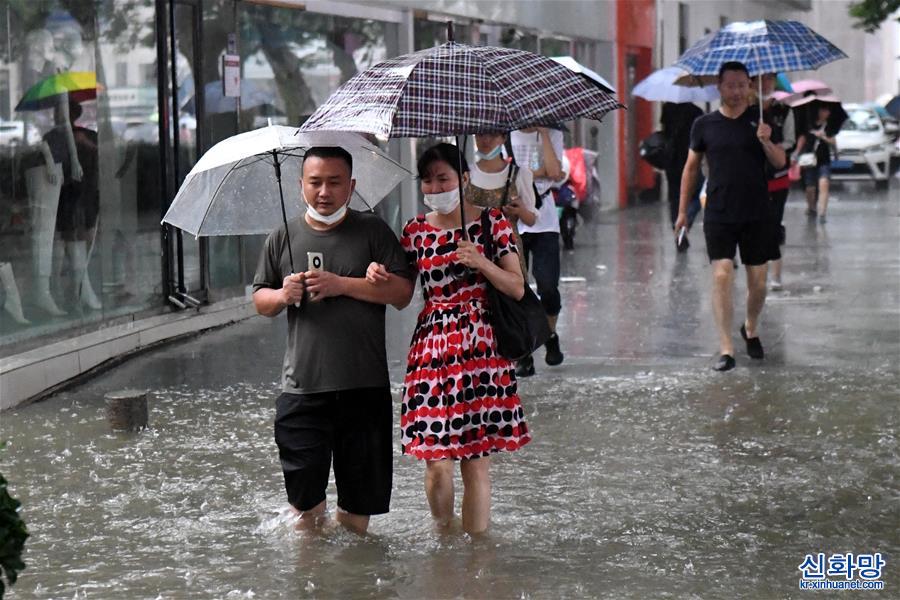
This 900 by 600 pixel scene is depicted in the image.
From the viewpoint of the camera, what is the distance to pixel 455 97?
224 inches

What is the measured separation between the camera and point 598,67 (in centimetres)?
2728

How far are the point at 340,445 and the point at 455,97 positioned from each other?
4.51 ft

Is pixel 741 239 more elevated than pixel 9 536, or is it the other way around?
pixel 741 239

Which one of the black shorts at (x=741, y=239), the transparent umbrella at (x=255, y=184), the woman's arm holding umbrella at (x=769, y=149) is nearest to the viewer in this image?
the transparent umbrella at (x=255, y=184)

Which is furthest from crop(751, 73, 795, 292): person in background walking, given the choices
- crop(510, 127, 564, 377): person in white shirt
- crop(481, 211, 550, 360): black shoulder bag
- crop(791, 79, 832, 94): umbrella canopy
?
crop(791, 79, 832, 94): umbrella canopy

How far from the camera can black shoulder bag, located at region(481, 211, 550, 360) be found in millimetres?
5996

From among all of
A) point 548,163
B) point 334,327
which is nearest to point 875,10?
point 548,163

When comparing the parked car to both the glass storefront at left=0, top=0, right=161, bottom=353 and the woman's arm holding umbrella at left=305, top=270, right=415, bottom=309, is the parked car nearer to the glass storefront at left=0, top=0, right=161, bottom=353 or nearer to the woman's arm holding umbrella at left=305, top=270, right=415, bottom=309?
the glass storefront at left=0, top=0, right=161, bottom=353

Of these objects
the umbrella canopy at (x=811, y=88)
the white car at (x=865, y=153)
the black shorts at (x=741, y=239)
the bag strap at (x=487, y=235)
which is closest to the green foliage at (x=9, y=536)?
the bag strap at (x=487, y=235)

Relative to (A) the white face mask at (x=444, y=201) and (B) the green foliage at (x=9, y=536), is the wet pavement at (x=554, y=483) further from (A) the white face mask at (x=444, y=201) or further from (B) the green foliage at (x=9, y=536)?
(B) the green foliage at (x=9, y=536)

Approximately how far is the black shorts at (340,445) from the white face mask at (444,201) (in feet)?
2.29

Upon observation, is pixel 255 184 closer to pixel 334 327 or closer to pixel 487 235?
pixel 334 327

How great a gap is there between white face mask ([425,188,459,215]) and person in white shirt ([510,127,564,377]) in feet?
11.5

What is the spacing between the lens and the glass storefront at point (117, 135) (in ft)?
34.0
